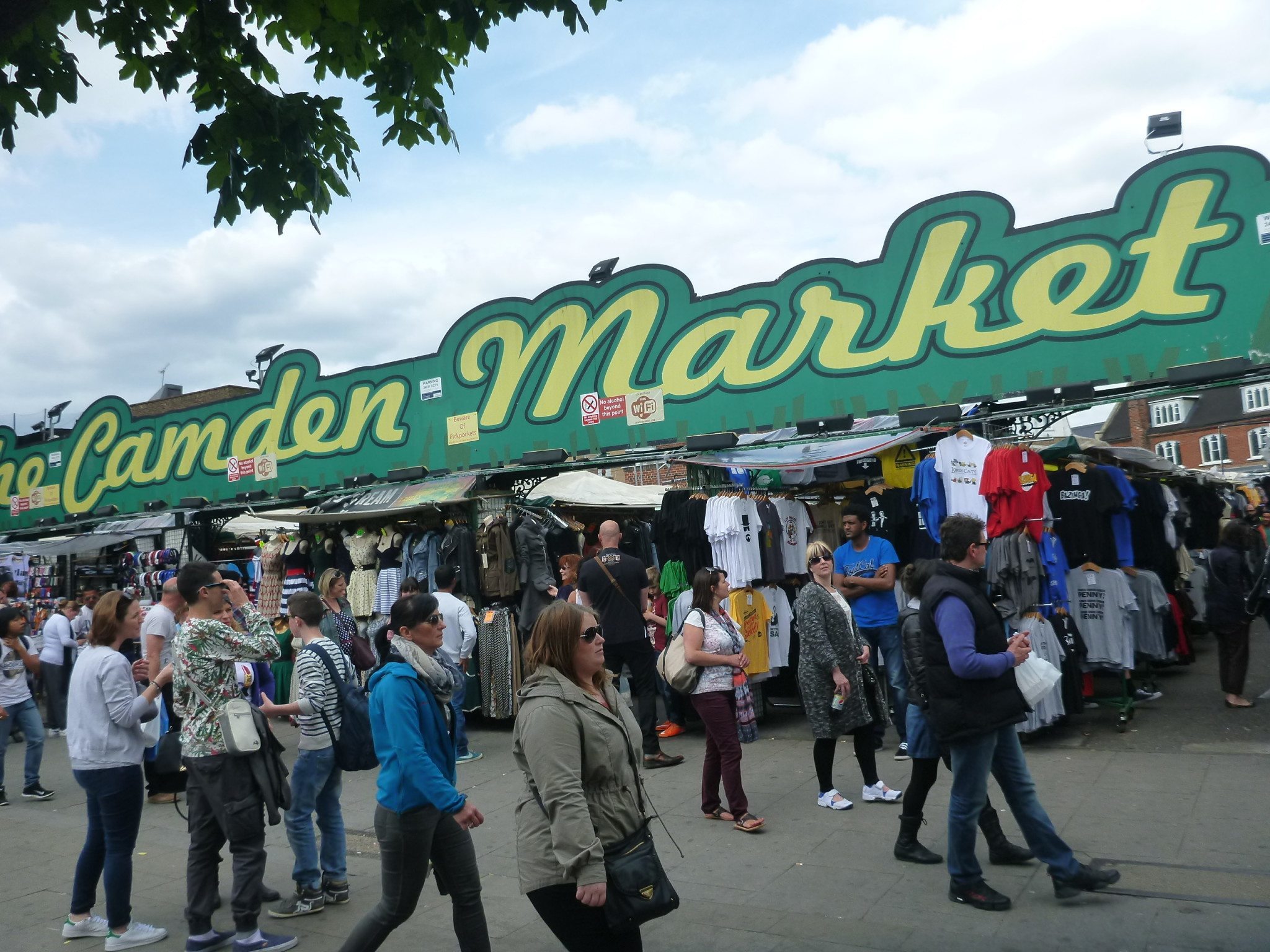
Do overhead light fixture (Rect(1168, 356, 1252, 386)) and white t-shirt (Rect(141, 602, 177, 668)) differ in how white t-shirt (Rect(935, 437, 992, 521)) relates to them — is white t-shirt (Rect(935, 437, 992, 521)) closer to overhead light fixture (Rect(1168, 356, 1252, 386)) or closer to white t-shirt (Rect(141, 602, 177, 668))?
overhead light fixture (Rect(1168, 356, 1252, 386))

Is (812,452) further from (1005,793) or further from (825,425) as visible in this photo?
(1005,793)

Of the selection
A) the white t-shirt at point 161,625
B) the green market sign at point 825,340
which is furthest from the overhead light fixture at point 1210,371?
the white t-shirt at point 161,625

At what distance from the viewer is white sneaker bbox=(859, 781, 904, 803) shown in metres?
7.10

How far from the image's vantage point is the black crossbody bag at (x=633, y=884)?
3.31 meters

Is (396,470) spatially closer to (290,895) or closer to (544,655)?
(290,895)

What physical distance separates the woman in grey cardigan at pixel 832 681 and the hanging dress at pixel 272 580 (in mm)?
8818

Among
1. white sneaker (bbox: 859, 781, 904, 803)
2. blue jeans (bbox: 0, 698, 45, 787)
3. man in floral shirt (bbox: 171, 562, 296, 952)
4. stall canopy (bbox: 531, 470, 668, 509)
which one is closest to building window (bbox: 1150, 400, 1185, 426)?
stall canopy (bbox: 531, 470, 668, 509)

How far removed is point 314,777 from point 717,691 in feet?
8.64

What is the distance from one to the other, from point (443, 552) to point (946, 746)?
7510 mm

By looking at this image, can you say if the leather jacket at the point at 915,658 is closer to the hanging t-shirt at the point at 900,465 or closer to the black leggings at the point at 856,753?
the black leggings at the point at 856,753

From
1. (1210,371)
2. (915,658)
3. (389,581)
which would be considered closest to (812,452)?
(1210,371)

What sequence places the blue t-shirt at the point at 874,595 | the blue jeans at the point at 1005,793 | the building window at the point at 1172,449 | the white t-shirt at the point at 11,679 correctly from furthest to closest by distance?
1. the building window at the point at 1172,449
2. the white t-shirt at the point at 11,679
3. the blue t-shirt at the point at 874,595
4. the blue jeans at the point at 1005,793

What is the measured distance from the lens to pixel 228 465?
1567 centimetres

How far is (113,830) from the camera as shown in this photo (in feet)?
17.3
